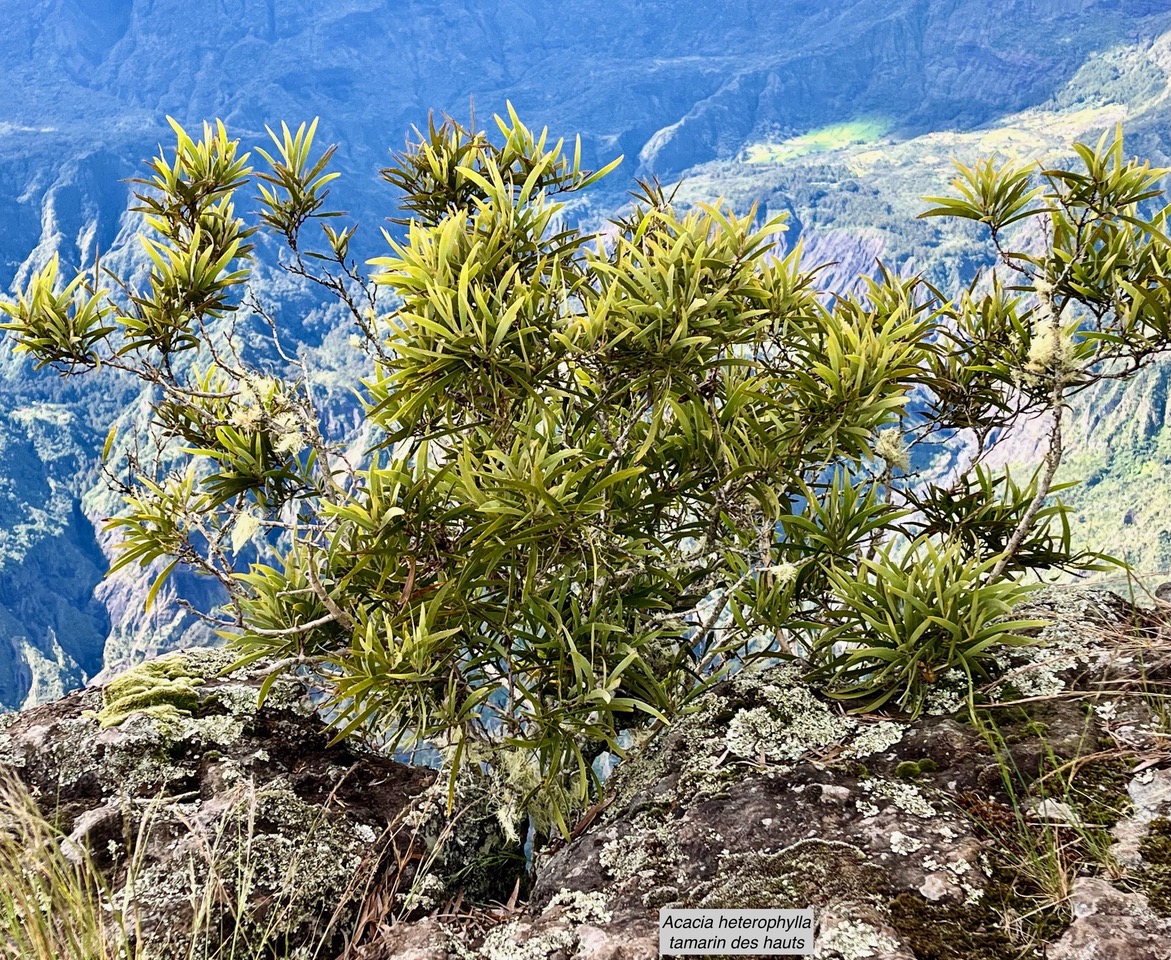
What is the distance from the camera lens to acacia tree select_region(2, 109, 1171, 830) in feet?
8.96

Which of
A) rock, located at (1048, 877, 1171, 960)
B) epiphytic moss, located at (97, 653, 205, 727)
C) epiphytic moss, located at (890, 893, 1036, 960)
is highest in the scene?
epiphytic moss, located at (97, 653, 205, 727)

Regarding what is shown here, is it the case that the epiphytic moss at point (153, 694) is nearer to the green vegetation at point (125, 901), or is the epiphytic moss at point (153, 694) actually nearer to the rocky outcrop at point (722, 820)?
the rocky outcrop at point (722, 820)

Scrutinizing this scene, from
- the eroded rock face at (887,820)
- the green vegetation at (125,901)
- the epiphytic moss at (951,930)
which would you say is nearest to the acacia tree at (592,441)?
the eroded rock face at (887,820)

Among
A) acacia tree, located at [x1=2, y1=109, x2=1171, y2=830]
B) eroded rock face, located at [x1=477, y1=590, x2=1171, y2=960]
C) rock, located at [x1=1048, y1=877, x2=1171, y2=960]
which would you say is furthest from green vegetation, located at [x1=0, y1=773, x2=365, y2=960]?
rock, located at [x1=1048, y1=877, x2=1171, y2=960]

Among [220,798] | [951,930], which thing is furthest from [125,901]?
[951,930]

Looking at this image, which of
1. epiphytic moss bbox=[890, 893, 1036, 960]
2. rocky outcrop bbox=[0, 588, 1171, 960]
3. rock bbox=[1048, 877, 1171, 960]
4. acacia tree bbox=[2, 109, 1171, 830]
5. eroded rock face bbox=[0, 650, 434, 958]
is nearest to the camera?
rock bbox=[1048, 877, 1171, 960]

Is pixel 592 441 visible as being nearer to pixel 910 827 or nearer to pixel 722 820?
pixel 722 820

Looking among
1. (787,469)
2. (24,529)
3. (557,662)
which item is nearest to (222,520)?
(557,662)

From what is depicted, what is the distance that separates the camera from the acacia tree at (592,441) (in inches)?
108

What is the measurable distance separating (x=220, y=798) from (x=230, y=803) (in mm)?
224

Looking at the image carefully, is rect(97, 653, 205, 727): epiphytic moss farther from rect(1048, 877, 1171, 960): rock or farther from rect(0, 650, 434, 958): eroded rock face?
rect(1048, 877, 1171, 960): rock

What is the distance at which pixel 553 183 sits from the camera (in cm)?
365

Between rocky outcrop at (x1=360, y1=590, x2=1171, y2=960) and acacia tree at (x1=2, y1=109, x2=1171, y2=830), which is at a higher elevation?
acacia tree at (x1=2, y1=109, x2=1171, y2=830)

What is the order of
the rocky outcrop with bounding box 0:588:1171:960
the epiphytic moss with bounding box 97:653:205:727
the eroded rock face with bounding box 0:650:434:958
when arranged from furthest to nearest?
1. the epiphytic moss with bounding box 97:653:205:727
2. the eroded rock face with bounding box 0:650:434:958
3. the rocky outcrop with bounding box 0:588:1171:960
